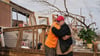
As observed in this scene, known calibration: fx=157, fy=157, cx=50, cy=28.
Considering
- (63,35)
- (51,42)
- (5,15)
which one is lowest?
(51,42)

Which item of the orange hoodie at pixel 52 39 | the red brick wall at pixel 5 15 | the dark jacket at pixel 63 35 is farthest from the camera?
the red brick wall at pixel 5 15

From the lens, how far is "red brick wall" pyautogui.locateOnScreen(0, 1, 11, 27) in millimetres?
8288

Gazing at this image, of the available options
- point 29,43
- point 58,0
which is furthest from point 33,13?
point 29,43

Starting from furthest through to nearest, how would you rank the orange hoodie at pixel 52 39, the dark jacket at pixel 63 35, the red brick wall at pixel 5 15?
the red brick wall at pixel 5 15 < the orange hoodie at pixel 52 39 < the dark jacket at pixel 63 35

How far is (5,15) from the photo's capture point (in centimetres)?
861

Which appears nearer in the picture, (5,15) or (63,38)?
(63,38)

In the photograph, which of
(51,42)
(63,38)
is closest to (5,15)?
(51,42)

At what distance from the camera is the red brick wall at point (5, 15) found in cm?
829

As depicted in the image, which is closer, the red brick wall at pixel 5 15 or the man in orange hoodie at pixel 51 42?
the man in orange hoodie at pixel 51 42

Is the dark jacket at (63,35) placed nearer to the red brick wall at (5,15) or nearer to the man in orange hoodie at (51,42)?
the man in orange hoodie at (51,42)

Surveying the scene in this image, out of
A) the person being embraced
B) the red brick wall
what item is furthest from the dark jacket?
the red brick wall

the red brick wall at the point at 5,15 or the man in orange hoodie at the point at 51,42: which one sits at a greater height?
the red brick wall at the point at 5,15

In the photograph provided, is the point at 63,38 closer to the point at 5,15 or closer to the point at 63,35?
the point at 63,35

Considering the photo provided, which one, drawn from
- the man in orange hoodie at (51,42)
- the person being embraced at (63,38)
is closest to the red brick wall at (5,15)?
the man in orange hoodie at (51,42)
